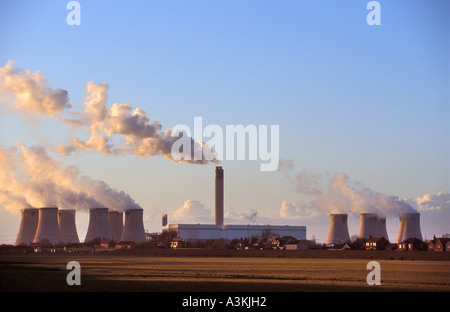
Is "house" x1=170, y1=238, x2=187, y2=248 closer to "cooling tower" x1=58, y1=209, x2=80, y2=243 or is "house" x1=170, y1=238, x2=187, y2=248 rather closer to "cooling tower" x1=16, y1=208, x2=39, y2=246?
"cooling tower" x1=58, y1=209, x2=80, y2=243

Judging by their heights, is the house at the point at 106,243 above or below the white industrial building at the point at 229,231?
below

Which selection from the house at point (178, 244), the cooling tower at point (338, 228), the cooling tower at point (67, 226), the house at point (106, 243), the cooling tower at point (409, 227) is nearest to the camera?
the cooling tower at point (409, 227)

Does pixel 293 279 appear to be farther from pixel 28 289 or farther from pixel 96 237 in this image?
pixel 96 237

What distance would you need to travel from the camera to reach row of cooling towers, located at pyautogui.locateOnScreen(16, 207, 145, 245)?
109812 mm

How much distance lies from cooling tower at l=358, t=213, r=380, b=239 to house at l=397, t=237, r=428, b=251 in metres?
11.0

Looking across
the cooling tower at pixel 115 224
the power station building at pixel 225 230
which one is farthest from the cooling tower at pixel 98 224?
the power station building at pixel 225 230

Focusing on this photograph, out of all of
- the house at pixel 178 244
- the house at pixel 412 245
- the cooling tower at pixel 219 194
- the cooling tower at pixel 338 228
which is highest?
the cooling tower at pixel 219 194

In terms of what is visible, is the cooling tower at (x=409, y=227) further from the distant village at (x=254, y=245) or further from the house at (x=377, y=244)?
the house at (x=377, y=244)

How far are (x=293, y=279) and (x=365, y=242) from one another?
68555 mm

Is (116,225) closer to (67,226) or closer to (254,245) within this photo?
(67,226)

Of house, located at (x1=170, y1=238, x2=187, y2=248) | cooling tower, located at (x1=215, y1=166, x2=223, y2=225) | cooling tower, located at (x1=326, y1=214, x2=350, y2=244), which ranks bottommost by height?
house, located at (x1=170, y1=238, x2=187, y2=248)

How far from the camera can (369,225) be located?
11062cm

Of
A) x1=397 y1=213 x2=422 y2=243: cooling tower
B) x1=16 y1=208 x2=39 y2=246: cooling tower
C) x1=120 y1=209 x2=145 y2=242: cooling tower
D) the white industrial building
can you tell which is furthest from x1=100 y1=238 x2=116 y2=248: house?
x1=397 y1=213 x2=422 y2=243: cooling tower

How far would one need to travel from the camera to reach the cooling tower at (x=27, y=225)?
375 feet
